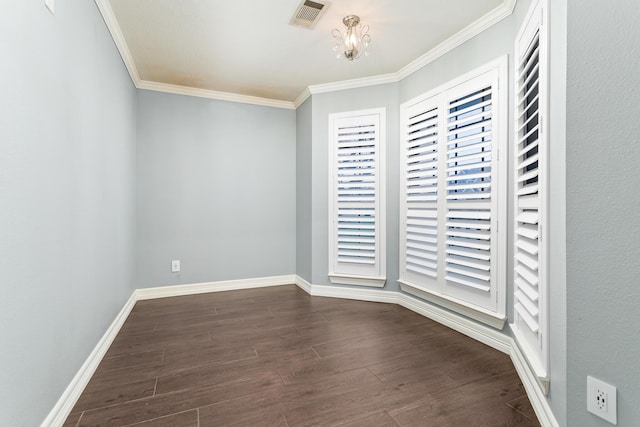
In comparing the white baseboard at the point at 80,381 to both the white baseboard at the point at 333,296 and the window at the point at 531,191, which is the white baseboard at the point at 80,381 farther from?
the window at the point at 531,191

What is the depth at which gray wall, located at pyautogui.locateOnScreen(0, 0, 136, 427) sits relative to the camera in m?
1.11

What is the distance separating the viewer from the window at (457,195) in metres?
2.30

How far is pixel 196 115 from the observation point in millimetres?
3777

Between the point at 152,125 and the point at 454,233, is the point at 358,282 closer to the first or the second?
the point at 454,233

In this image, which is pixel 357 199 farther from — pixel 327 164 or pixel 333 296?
pixel 333 296

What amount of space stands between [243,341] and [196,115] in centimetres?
272

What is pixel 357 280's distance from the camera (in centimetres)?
353

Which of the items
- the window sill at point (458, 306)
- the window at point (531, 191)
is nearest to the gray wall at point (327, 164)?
the window sill at point (458, 306)

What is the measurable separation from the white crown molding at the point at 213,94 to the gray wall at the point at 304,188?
296mm

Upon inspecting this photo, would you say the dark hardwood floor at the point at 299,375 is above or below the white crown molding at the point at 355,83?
below

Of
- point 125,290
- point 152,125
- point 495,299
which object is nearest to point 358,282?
point 495,299

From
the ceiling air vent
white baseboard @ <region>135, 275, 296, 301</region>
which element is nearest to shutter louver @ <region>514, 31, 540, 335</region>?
the ceiling air vent

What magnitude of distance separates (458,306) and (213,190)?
9.81 feet

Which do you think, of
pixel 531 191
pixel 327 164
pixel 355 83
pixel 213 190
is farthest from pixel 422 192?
pixel 213 190
